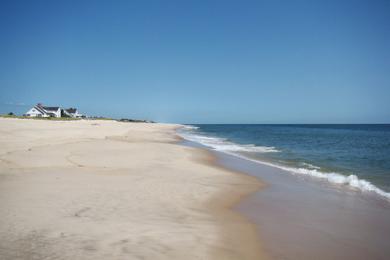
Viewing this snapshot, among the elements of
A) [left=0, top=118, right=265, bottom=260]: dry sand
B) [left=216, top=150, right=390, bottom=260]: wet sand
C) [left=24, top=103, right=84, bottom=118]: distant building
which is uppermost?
[left=24, top=103, right=84, bottom=118]: distant building

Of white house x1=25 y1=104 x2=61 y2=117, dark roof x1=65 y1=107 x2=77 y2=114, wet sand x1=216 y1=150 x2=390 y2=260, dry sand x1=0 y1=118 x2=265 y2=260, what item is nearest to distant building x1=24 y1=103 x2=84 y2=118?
white house x1=25 y1=104 x2=61 y2=117

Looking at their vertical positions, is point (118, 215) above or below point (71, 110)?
below

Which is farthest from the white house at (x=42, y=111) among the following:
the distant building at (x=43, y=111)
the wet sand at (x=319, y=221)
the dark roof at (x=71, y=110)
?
the wet sand at (x=319, y=221)

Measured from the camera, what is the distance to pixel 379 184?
11930 mm

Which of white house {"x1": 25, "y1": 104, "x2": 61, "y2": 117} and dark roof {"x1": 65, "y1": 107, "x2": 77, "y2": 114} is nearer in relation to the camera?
white house {"x1": 25, "y1": 104, "x2": 61, "y2": 117}

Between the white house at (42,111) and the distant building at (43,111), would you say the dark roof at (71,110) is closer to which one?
the distant building at (43,111)

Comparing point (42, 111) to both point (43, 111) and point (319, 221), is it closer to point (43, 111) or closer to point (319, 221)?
point (43, 111)

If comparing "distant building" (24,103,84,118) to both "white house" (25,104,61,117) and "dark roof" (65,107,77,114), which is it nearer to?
"white house" (25,104,61,117)

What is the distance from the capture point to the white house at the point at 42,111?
79.4m

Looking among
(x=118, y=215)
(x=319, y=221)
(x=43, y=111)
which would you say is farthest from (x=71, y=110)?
(x=319, y=221)

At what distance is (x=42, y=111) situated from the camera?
8150 cm

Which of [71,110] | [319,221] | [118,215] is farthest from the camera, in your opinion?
[71,110]

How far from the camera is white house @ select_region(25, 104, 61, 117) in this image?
260ft

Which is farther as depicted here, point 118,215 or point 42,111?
point 42,111
